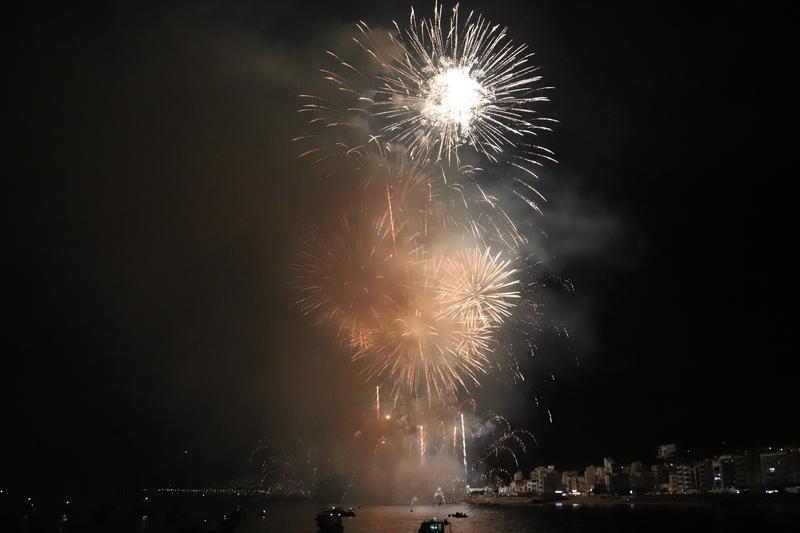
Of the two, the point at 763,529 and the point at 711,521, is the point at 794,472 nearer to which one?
the point at 711,521

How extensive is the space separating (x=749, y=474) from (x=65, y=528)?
5134 inches

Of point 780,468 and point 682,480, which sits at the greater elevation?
point 780,468

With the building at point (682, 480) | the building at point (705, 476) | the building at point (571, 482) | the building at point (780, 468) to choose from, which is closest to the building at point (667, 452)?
the building at point (682, 480)

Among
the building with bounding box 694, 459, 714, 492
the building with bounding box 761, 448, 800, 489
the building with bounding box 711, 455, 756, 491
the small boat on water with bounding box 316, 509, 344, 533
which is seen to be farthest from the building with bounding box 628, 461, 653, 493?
the small boat on water with bounding box 316, 509, 344, 533

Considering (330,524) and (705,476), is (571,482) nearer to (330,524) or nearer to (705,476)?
(705,476)

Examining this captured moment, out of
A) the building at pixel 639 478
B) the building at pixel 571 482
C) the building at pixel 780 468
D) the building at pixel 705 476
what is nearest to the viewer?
the building at pixel 780 468

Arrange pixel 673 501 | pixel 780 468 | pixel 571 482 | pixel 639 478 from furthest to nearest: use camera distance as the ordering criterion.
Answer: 1. pixel 571 482
2. pixel 639 478
3. pixel 673 501
4. pixel 780 468

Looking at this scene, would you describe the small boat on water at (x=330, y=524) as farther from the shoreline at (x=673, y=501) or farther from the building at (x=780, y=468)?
the building at (x=780, y=468)

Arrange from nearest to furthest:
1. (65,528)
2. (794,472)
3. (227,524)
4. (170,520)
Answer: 1. (227,524)
2. (65,528)
3. (794,472)
4. (170,520)

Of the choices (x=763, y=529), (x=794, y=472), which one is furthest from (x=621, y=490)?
(x=763, y=529)

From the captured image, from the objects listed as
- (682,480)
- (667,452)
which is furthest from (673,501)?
(667,452)

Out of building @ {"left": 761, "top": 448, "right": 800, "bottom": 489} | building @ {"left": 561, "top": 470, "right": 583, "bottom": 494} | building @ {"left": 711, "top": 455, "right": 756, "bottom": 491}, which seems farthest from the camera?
building @ {"left": 561, "top": 470, "right": 583, "bottom": 494}

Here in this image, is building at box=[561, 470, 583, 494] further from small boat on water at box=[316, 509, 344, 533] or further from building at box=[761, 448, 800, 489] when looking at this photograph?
small boat on water at box=[316, 509, 344, 533]

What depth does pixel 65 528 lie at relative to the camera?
94.8m
